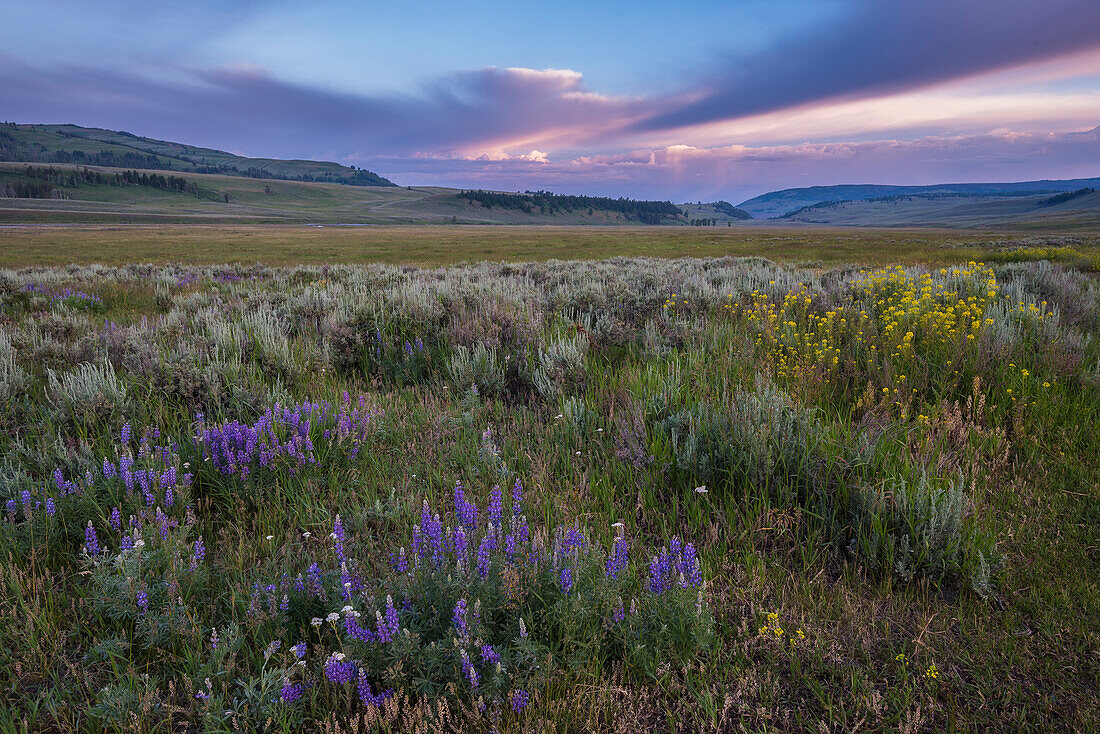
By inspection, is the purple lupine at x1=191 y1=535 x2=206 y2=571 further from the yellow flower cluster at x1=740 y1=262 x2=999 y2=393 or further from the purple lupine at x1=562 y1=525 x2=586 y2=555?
the yellow flower cluster at x1=740 y1=262 x2=999 y2=393

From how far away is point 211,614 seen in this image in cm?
215

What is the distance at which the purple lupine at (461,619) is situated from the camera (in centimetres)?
179

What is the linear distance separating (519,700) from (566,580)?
44 cm

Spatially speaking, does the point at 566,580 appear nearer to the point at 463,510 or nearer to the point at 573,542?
the point at 573,542

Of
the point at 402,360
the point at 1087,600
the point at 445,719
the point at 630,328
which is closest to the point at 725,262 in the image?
the point at 630,328

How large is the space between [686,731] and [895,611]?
1.20m

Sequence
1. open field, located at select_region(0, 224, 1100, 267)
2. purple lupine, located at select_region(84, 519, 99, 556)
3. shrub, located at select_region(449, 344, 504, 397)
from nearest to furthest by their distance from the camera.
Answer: purple lupine, located at select_region(84, 519, 99, 556) → shrub, located at select_region(449, 344, 504, 397) → open field, located at select_region(0, 224, 1100, 267)

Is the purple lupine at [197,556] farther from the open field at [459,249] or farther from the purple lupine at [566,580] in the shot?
the open field at [459,249]

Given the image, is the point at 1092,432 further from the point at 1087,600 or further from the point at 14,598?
the point at 14,598

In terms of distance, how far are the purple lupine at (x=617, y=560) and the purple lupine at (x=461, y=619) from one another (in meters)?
0.60

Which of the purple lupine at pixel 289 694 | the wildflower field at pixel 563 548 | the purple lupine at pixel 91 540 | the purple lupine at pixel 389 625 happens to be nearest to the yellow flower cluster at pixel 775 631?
the wildflower field at pixel 563 548

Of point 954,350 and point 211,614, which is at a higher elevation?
point 954,350

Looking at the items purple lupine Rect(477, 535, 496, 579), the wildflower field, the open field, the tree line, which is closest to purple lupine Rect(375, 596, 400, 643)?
the wildflower field

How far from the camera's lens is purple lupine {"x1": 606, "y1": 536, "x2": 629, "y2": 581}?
2.13m
